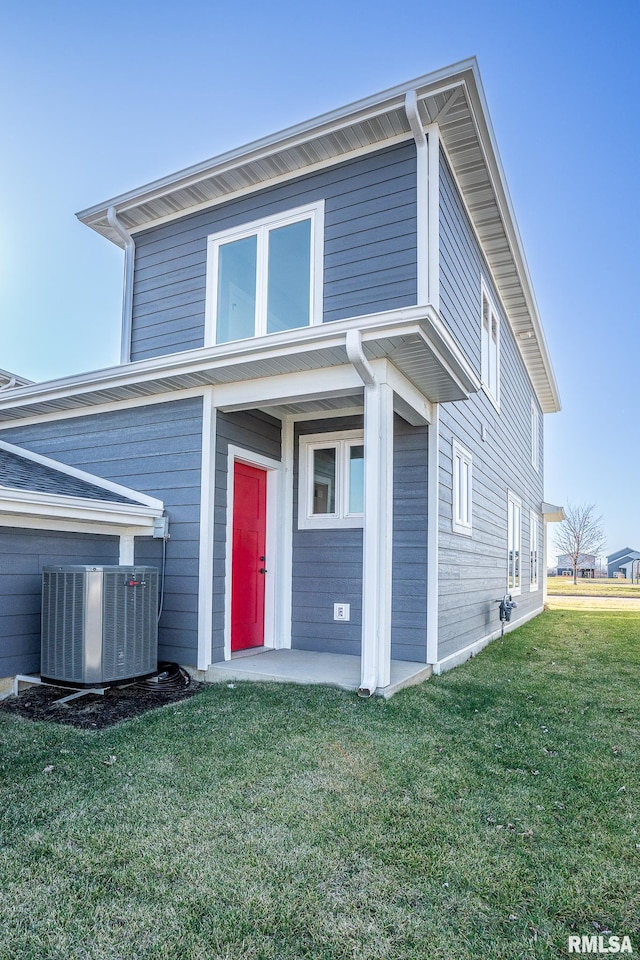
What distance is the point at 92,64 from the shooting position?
9.28 m

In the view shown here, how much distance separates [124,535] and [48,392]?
1.77 metres

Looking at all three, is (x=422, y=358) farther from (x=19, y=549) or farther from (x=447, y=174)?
(x=19, y=549)

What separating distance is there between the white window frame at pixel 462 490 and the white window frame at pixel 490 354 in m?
1.33

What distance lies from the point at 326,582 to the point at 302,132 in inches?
171

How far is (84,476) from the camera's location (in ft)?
20.3

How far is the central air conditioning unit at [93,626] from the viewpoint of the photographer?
4465mm

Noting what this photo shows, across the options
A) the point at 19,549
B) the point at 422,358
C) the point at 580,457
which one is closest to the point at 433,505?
the point at 422,358

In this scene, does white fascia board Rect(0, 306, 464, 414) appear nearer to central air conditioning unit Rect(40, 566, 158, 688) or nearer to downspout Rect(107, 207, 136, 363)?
downspout Rect(107, 207, 136, 363)

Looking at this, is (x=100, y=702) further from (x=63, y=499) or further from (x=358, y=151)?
(x=358, y=151)

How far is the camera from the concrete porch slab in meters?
4.77

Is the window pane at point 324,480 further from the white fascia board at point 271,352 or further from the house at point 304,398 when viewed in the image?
the white fascia board at point 271,352

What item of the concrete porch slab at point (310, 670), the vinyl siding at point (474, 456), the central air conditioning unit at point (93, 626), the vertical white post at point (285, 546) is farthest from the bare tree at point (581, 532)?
the central air conditioning unit at point (93, 626)

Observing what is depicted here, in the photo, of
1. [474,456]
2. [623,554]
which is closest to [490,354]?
[474,456]

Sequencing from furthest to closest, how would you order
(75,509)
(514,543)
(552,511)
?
(552,511) < (514,543) < (75,509)
